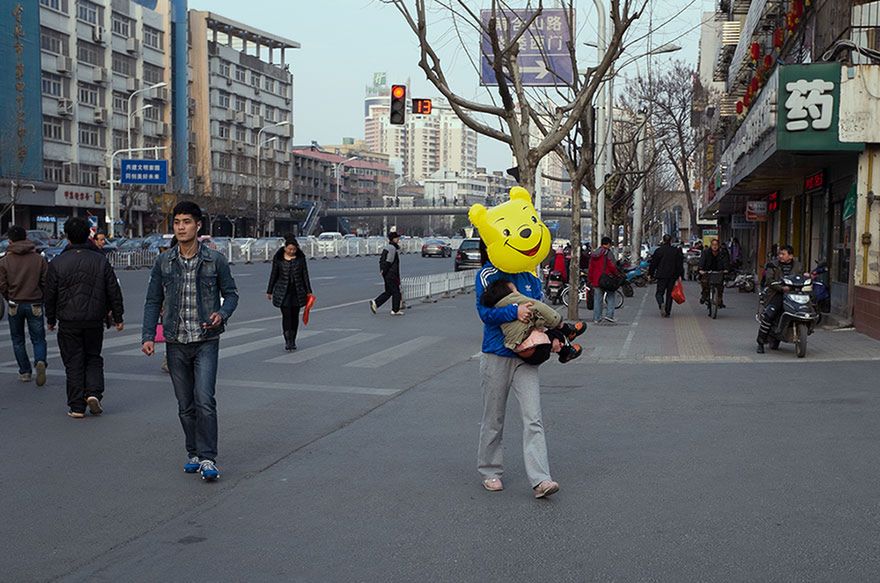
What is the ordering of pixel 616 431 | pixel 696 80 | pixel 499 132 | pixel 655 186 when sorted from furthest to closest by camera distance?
pixel 655 186 < pixel 696 80 < pixel 499 132 < pixel 616 431

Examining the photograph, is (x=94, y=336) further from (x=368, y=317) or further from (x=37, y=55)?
(x=37, y=55)

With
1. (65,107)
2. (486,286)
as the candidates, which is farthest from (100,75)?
(486,286)

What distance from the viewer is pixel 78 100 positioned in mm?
70688

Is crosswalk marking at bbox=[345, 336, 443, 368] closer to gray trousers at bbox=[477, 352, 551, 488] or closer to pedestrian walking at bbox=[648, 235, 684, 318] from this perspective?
gray trousers at bbox=[477, 352, 551, 488]

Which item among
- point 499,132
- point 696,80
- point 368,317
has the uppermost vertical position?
point 696,80

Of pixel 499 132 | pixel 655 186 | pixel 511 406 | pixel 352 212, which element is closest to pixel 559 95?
pixel 499 132

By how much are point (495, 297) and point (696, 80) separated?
43688 millimetres

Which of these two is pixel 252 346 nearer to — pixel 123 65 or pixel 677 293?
pixel 677 293

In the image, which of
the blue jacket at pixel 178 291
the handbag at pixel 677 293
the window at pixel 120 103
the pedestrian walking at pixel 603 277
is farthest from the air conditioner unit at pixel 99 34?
the blue jacket at pixel 178 291

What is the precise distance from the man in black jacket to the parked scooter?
28.7 feet

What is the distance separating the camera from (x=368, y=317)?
20.6 meters

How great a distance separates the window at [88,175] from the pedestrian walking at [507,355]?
69.8m

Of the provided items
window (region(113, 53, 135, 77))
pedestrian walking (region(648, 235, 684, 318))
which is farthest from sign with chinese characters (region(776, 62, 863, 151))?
window (region(113, 53, 135, 77))

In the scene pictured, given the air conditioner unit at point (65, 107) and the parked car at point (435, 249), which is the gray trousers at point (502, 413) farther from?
the air conditioner unit at point (65, 107)
